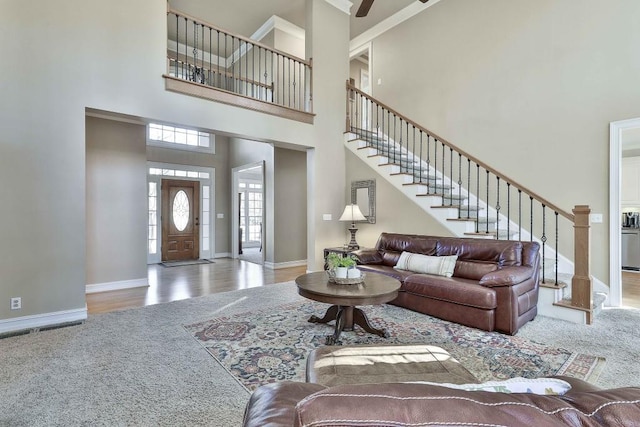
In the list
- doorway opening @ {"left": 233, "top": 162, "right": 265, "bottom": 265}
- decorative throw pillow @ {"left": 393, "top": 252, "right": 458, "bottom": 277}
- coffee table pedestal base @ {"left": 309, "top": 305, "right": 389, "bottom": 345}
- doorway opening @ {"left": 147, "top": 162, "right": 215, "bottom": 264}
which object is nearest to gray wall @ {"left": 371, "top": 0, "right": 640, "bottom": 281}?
decorative throw pillow @ {"left": 393, "top": 252, "right": 458, "bottom": 277}

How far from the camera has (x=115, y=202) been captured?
4.97 m

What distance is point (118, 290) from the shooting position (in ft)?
16.0

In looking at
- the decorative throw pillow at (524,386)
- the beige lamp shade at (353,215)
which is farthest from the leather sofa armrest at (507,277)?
the decorative throw pillow at (524,386)

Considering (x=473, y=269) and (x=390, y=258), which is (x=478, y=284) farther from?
(x=390, y=258)

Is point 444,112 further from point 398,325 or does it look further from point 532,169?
point 398,325

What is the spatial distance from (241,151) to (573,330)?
7181 millimetres

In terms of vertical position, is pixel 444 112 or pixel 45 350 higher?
pixel 444 112

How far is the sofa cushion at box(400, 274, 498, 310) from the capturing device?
10.2 feet

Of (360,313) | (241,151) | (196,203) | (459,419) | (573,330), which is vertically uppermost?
(241,151)

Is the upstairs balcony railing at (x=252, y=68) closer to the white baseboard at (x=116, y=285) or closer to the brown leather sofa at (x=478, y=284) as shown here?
the brown leather sofa at (x=478, y=284)

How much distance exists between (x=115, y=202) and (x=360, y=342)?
432 centimetres

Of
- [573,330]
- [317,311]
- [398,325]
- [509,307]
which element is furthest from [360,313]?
[573,330]

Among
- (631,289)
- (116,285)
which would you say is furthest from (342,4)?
(631,289)

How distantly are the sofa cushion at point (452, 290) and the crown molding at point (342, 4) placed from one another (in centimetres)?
527
